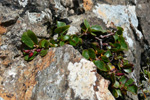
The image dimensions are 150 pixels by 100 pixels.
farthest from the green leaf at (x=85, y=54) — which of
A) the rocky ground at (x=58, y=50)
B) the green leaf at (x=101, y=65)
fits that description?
the rocky ground at (x=58, y=50)

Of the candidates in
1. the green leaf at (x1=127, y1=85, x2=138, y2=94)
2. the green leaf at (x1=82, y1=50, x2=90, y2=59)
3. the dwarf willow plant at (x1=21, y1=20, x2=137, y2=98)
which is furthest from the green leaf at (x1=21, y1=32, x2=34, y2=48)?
the green leaf at (x1=127, y1=85, x2=138, y2=94)

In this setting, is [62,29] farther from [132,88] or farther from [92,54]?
[132,88]

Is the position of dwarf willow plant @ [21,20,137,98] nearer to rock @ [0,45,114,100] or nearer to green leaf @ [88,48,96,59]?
green leaf @ [88,48,96,59]

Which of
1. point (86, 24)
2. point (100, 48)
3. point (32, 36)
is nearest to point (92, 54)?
point (100, 48)

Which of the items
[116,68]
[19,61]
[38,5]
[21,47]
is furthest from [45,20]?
[116,68]

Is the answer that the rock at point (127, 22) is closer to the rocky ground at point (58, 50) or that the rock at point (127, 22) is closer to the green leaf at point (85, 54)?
the rocky ground at point (58, 50)
